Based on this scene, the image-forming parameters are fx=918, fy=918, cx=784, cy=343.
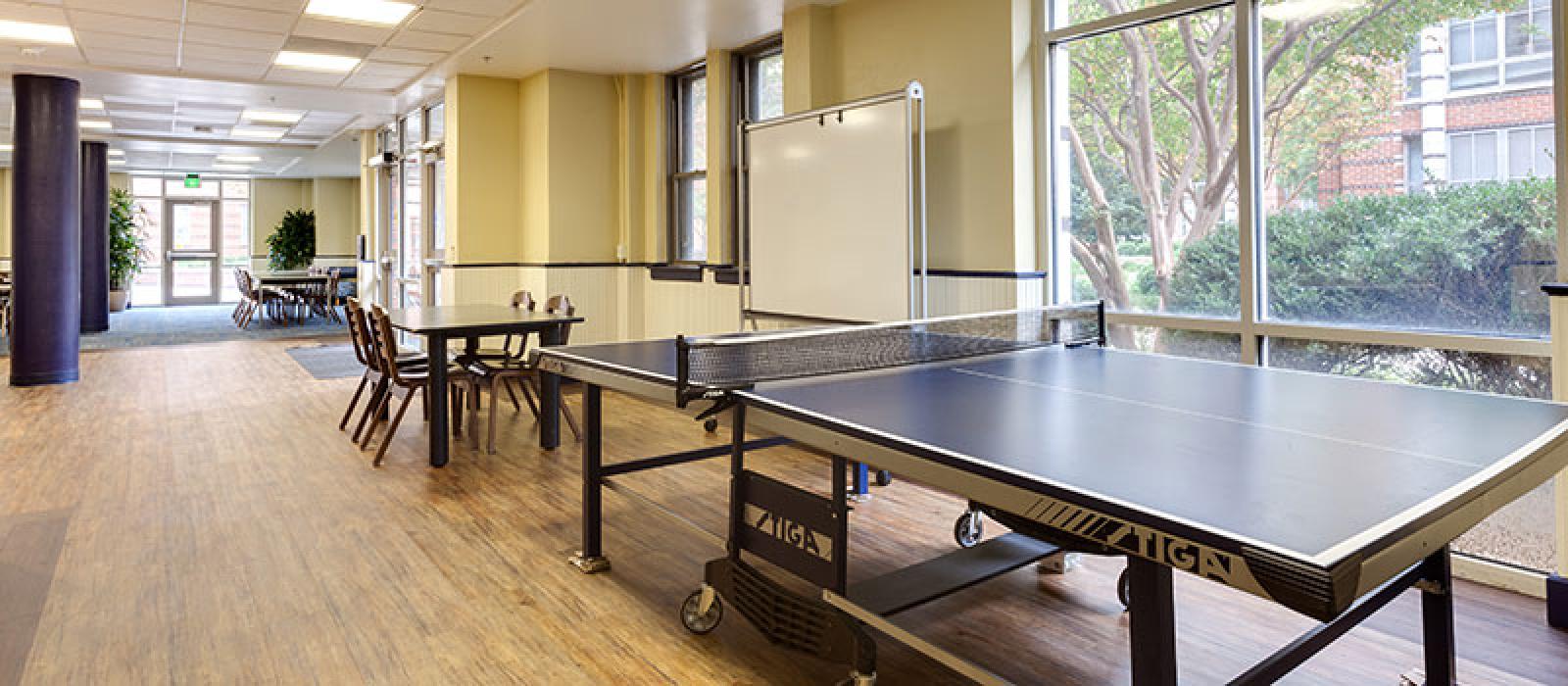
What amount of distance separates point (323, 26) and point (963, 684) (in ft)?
19.5

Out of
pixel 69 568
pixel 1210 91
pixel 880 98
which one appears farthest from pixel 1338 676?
pixel 69 568

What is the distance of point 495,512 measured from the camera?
12.6 feet

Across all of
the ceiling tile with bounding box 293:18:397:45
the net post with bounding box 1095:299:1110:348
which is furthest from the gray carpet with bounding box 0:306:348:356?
the net post with bounding box 1095:299:1110:348

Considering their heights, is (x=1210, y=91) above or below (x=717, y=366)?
above

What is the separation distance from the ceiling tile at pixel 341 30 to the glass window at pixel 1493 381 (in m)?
5.97

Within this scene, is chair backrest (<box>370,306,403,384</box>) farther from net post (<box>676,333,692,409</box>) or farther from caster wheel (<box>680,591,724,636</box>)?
net post (<box>676,333,692,409</box>)

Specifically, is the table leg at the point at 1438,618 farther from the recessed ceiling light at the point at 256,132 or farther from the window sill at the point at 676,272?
the recessed ceiling light at the point at 256,132

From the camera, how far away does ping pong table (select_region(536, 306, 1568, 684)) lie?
1.22 m

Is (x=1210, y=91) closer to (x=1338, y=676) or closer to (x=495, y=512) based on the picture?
(x=1338, y=676)

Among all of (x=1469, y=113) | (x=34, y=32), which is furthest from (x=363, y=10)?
(x=1469, y=113)

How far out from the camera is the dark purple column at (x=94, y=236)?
11.5 metres

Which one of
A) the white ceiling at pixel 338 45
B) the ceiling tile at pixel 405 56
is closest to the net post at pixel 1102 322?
the white ceiling at pixel 338 45

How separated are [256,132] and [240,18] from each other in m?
6.45

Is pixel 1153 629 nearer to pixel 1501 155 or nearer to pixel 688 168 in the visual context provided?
pixel 1501 155
